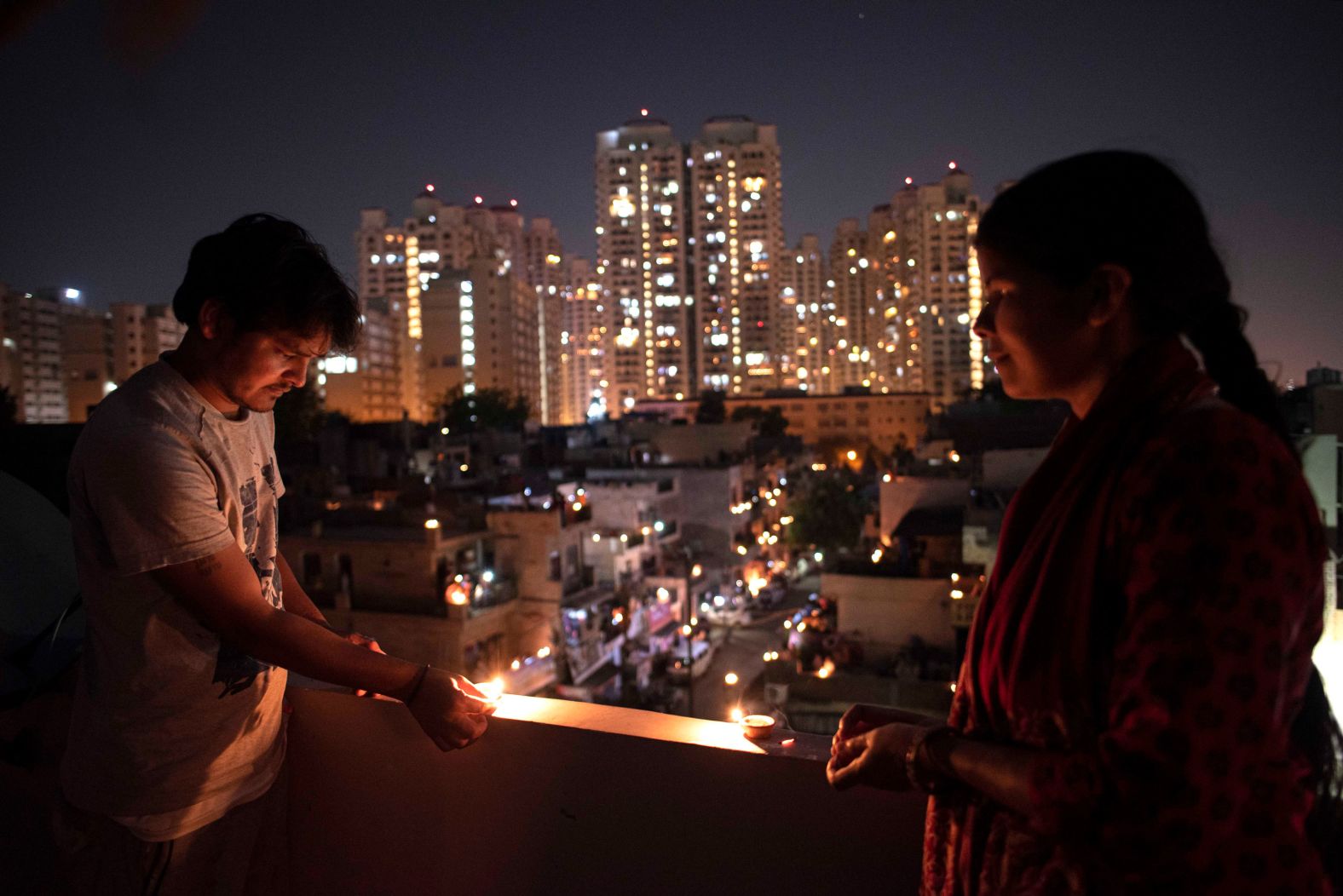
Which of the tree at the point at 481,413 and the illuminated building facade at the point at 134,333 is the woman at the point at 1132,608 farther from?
the illuminated building facade at the point at 134,333

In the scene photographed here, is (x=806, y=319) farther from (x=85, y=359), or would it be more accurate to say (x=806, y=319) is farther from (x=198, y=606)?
(x=198, y=606)

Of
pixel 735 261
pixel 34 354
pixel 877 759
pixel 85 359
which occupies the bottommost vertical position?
pixel 877 759

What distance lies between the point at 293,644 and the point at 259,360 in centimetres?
51

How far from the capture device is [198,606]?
135cm

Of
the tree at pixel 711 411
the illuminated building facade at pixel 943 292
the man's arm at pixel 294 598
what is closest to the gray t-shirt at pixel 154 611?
the man's arm at pixel 294 598

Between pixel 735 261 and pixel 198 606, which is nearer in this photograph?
pixel 198 606

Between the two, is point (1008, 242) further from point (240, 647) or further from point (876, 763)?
point (240, 647)

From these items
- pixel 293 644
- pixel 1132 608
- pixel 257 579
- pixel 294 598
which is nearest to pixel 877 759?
pixel 1132 608

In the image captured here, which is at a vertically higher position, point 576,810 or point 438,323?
point 438,323

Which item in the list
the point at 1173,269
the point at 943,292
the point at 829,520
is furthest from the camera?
the point at 943,292

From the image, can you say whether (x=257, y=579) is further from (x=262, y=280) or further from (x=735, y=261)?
(x=735, y=261)

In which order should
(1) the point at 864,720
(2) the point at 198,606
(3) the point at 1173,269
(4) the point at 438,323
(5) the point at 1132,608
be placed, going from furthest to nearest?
(4) the point at 438,323
(2) the point at 198,606
(1) the point at 864,720
(3) the point at 1173,269
(5) the point at 1132,608

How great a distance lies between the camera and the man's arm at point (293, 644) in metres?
1.34

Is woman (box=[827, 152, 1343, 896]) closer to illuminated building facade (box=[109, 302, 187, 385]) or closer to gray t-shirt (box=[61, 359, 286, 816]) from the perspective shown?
gray t-shirt (box=[61, 359, 286, 816])
